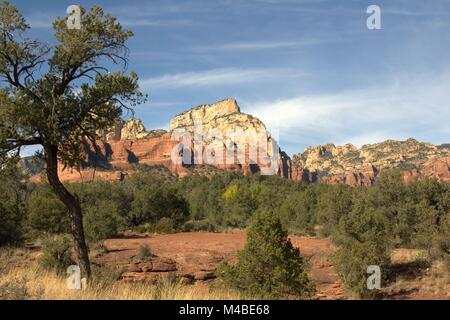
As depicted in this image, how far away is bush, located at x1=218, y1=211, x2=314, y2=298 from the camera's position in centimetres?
1631

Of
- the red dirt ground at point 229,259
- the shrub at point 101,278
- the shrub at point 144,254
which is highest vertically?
the shrub at point 101,278

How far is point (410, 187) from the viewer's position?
35594 millimetres

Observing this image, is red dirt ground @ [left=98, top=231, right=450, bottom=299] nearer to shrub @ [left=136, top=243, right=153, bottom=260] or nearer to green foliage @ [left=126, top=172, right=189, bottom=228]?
shrub @ [left=136, top=243, right=153, bottom=260]

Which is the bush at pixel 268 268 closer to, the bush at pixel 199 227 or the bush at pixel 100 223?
the bush at pixel 100 223

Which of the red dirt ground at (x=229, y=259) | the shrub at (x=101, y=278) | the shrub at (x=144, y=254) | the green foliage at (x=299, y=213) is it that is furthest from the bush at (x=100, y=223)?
the green foliage at (x=299, y=213)

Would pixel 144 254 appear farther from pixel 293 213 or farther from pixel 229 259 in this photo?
pixel 293 213

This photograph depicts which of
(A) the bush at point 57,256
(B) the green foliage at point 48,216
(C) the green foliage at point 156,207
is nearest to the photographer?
(A) the bush at point 57,256

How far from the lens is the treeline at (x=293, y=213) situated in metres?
21.8

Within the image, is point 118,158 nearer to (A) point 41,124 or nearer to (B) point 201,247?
(B) point 201,247

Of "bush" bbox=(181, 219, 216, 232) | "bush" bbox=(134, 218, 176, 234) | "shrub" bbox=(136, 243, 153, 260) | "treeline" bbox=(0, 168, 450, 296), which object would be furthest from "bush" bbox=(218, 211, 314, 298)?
"bush" bbox=(181, 219, 216, 232)

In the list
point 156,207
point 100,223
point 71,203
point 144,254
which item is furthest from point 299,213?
point 71,203

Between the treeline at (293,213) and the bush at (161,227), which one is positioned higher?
the treeline at (293,213)

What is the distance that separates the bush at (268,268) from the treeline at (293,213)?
1515 millimetres
